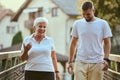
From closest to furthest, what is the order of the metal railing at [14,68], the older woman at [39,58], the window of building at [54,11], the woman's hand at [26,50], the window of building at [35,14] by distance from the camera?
the woman's hand at [26,50] → the older woman at [39,58] → the metal railing at [14,68] → the window of building at [54,11] → the window of building at [35,14]

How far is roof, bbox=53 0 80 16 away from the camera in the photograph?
37562 millimetres

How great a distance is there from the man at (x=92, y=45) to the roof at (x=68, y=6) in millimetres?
31641

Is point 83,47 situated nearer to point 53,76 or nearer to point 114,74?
point 53,76

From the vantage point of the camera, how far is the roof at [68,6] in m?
37.6

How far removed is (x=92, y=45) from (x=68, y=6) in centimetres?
3366

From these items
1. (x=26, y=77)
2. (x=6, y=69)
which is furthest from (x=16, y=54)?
(x=26, y=77)

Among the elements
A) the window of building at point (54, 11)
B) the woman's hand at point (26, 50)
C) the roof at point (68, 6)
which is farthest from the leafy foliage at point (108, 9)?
the woman's hand at point (26, 50)

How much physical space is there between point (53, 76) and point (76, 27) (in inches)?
26.9

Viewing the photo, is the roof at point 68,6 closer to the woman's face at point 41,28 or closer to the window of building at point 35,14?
the window of building at point 35,14

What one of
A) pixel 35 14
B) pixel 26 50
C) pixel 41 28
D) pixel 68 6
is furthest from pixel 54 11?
pixel 26 50

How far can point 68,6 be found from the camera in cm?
3906

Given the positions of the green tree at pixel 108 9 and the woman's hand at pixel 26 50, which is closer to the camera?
the woman's hand at pixel 26 50

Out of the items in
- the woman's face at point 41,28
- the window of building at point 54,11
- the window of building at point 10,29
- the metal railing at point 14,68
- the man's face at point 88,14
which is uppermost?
the window of building at point 54,11

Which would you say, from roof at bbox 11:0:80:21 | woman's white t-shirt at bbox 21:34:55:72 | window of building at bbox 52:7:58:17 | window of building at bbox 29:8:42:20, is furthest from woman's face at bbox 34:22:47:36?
window of building at bbox 29:8:42:20
